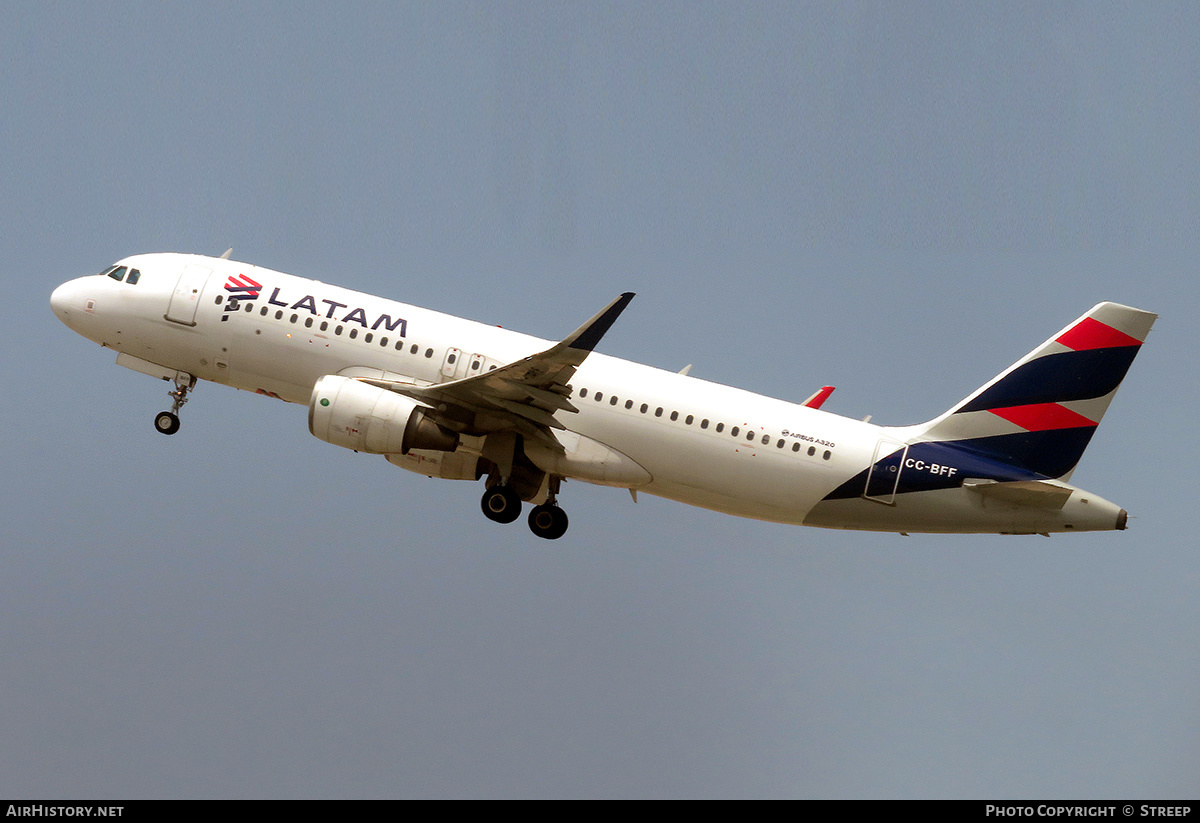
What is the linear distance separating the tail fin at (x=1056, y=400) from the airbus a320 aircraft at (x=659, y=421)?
0.04 metres

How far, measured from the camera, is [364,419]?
131 feet

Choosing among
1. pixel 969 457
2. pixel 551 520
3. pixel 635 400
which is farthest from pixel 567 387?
pixel 969 457

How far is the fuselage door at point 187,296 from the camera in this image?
42.9 metres

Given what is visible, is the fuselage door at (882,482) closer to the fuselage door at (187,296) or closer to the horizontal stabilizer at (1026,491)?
the horizontal stabilizer at (1026,491)

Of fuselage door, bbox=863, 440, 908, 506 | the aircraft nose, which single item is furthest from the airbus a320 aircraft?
the aircraft nose

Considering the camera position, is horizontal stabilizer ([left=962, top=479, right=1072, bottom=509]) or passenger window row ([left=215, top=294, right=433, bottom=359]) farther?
passenger window row ([left=215, top=294, right=433, bottom=359])

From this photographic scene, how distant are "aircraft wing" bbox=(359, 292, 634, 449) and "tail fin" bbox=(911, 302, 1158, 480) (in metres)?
10.2

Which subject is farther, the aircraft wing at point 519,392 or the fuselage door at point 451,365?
the fuselage door at point 451,365

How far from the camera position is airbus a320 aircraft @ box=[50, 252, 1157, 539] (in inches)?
1576

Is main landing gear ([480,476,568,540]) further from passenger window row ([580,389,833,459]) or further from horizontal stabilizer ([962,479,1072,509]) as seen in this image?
horizontal stabilizer ([962,479,1072,509])

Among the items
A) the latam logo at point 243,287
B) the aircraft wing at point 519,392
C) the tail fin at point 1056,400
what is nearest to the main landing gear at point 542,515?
the aircraft wing at point 519,392
